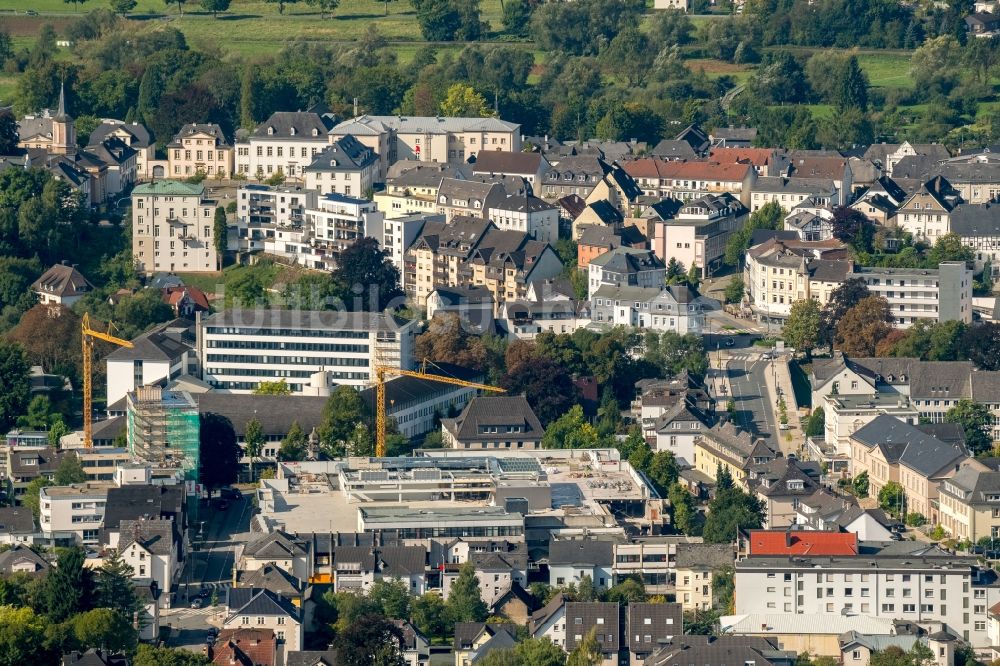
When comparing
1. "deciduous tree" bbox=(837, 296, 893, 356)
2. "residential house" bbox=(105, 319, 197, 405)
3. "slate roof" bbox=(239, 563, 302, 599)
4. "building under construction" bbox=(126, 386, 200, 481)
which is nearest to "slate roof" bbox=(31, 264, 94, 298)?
"residential house" bbox=(105, 319, 197, 405)

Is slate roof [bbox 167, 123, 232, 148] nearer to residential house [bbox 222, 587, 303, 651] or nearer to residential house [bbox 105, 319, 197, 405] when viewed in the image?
residential house [bbox 105, 319, 197, 405]

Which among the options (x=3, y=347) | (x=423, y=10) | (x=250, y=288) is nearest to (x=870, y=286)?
(x=250, y=288)

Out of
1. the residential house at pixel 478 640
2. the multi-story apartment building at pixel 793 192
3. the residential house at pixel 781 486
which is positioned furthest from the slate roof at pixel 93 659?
the multi-story apartment building at pixel 793 192

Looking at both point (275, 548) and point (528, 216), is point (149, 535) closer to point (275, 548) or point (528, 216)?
point (275, 548)

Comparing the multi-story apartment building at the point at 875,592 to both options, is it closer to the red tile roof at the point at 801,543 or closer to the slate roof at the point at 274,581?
the red tile roof at the point at 801,543

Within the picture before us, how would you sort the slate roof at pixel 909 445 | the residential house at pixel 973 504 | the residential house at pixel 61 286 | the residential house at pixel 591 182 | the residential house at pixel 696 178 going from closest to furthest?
the residential house at pixel 973 504 → the slate roof at pixel 909 445 → the residential house at pixel 61 286 → the residential house at pixel 591 182 → the residential house at pixel 696 178

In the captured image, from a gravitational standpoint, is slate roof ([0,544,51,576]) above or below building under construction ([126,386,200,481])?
below
